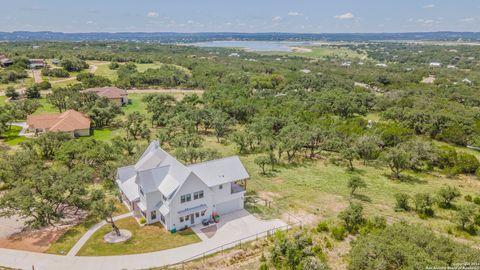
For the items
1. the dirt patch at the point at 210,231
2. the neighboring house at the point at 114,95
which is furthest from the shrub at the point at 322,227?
the neighboring house at the point at 114,95

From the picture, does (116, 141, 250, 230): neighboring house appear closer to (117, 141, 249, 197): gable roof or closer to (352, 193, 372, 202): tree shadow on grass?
(117, 141, 249, 197): gable roof

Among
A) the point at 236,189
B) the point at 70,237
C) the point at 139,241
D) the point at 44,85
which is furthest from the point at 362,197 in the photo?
the point at 44,85

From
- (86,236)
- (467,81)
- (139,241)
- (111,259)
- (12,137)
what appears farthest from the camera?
(467,81)

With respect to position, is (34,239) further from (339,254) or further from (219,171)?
(339,254)

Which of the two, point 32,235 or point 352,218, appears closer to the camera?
point 32,235

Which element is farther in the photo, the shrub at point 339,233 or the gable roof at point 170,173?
the gable roof at point 170,173

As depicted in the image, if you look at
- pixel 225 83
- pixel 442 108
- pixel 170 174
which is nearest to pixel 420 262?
pixel 170 174

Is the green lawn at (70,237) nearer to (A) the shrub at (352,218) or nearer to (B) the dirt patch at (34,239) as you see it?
(B) the dirt patch at (34,239)
